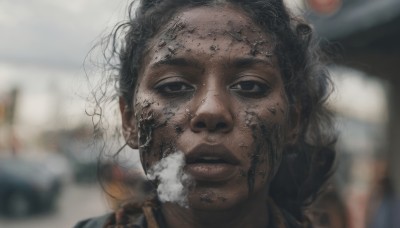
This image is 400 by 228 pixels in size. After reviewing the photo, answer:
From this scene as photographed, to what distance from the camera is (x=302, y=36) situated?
2.17 metres

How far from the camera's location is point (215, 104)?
5.67 feet

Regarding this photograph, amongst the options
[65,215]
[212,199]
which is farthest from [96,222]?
[65,215]

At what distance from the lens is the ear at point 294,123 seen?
2057mm

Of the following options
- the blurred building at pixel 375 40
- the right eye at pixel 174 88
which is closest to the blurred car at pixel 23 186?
the blurred building at pixel 375 40

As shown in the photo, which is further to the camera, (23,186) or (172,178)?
(23,186)

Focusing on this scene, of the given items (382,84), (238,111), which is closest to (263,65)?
(238,111)

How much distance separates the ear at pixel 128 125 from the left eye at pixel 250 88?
0.41 m

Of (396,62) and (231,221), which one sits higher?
(396,62)

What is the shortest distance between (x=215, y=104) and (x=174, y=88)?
7.0 inches

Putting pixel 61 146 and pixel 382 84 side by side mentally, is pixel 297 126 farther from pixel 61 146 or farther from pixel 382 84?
pixel 61 146

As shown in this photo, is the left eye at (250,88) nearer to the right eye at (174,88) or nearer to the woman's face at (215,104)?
the woman's face at (215,104)

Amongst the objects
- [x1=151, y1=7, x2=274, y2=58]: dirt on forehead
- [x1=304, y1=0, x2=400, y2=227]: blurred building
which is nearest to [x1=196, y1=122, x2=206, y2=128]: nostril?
[x1=151, y1=7, x2=274, y2=58]: dirt on forehead

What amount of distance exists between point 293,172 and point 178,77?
0.72 m

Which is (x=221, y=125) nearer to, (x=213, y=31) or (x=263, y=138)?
Answer: (x=263, y=138)
